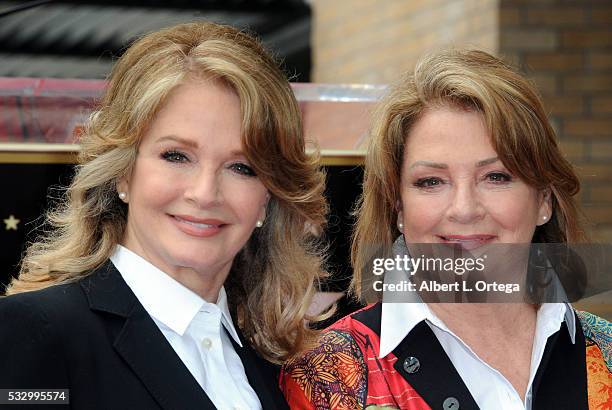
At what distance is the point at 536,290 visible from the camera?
302 cm

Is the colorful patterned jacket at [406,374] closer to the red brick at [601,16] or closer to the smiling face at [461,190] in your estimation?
the smiling face at [461,190]

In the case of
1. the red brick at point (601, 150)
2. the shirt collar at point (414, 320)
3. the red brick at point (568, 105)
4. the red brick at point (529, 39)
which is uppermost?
the red brick at point (529, 39)

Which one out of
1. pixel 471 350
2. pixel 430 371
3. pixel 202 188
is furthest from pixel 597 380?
pixel 202 188

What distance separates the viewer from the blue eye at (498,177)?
2.80m

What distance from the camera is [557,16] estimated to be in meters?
5.43

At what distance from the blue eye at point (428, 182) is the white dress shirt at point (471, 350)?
0.30 metres

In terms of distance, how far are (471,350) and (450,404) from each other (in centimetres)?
19

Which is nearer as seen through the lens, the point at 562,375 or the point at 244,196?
the point at 244,196

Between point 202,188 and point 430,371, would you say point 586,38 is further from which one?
point 202,188

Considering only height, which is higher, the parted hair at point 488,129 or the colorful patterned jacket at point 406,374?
the parted hair at point 488,129

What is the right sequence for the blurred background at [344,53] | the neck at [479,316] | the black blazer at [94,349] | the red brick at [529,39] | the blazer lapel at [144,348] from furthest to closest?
the red brick at [529,39], the blurred background at [344,53], the neck at [479,316], the blazer lapel at [144,348], the black blazer at [94,349]

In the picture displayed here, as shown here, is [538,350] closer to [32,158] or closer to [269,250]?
[269,250]

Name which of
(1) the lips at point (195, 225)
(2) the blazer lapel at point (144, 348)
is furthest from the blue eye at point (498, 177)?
(2) the blazer lapel at point (144, 348)

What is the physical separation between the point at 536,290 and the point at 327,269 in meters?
0.62
